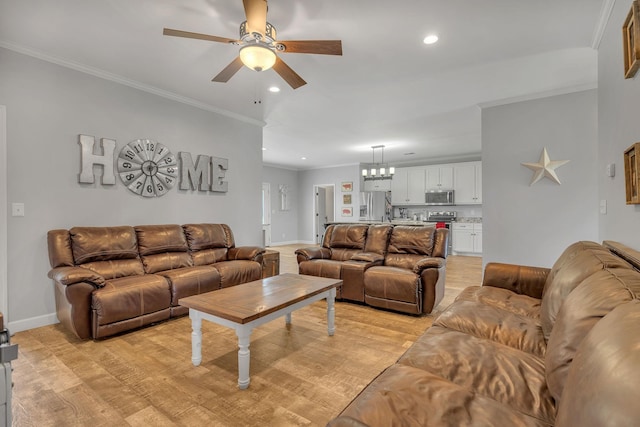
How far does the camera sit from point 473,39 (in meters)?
2.69

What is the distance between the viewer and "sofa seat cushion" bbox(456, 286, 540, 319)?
201 centimetres

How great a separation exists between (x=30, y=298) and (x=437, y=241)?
443 centimetres

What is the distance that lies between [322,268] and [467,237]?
525cm

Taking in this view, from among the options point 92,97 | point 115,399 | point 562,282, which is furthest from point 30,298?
point 562,282

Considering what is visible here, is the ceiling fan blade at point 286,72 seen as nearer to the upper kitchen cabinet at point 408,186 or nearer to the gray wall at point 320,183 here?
the upper kitchen cabinet at point 408,186

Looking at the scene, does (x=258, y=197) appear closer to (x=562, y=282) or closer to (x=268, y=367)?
(x=268, y=367)

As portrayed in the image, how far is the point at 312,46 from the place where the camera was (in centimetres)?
217

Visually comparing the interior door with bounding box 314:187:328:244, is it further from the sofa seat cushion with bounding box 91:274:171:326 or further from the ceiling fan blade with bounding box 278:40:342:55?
the ceiling fan blade with bounding box 278:40:342:55

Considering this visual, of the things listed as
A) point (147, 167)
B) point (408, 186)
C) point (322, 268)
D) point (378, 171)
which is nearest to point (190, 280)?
point (322, 268)

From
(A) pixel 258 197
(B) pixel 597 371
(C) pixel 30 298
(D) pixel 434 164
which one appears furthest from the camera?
(D) pixel 434 164

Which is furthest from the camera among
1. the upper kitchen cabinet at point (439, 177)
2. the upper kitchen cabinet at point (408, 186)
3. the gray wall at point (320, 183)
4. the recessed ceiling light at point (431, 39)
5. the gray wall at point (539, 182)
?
the gray wall at point (320, 183)

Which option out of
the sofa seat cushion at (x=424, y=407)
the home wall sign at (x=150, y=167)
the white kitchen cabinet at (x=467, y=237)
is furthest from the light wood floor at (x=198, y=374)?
the white kitchen cabinet at (x=467, y=237)

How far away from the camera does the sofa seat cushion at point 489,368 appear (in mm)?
1083

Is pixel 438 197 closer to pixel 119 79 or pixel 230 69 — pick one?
pixel 230 69
